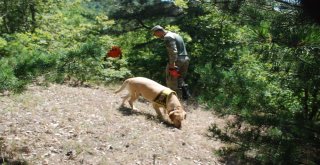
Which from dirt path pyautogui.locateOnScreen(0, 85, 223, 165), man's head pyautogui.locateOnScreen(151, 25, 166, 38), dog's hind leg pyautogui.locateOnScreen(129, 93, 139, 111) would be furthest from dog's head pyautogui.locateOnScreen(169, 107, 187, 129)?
man's head pyautogui.locateOnScreen(151, 25, 166, 38)

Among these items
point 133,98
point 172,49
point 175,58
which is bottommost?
point 133,98

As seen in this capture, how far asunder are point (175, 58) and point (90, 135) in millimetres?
3452

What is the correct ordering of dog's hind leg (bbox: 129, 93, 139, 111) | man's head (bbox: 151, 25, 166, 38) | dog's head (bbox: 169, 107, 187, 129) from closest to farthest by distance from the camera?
dog's head (bbox: 169, 107, 187, 129) → dog's hind leg (bbox: 129, 93, 139, 111) → man's head (bbox: 151, 25, 166, 38)

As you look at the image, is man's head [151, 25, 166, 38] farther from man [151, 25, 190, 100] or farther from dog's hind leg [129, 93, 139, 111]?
dog's hind leg [129, 93, 139, 111]

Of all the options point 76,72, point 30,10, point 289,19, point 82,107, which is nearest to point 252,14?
point 289,19

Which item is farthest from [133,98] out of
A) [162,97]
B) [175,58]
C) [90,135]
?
[90,135]

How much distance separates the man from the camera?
9.65m

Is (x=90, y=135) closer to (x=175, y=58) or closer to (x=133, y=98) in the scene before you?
(x=133, y=98)

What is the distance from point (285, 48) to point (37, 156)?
4850mm

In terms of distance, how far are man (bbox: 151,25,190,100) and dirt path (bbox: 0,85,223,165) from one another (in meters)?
1.31

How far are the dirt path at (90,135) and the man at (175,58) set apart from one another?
51.4 inches

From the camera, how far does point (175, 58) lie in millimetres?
9812

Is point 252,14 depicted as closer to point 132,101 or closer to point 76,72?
point 132,101

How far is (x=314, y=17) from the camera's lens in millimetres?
2480
